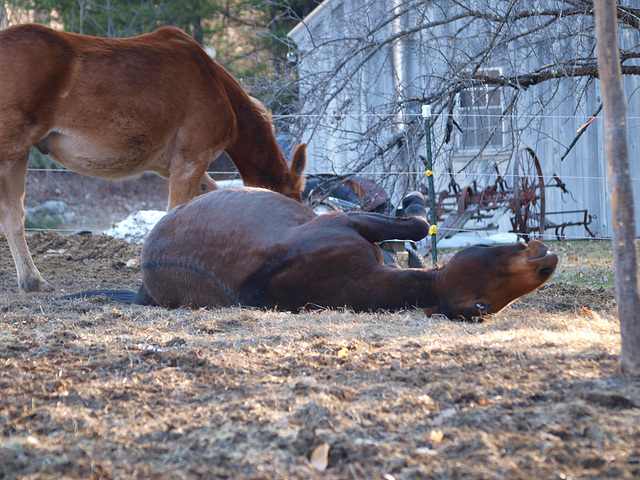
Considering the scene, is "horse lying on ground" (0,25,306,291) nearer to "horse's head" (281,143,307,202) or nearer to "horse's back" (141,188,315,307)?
"horse's head" (281,143,307,202)

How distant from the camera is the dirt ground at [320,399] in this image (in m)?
1.65

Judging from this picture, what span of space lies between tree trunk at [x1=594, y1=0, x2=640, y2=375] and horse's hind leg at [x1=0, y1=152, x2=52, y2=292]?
4.57 metres

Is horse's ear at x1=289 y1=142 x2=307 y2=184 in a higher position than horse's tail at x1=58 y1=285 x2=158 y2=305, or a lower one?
higher

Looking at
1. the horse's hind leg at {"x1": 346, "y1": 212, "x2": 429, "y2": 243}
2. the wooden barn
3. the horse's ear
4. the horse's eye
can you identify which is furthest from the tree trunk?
the horse's ear

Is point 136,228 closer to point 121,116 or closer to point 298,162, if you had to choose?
point 298,162

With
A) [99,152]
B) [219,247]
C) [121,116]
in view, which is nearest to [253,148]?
[121,116]

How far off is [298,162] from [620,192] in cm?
417

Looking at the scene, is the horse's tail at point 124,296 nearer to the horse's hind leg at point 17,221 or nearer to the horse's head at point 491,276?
the horse's hind leg at point 17,221

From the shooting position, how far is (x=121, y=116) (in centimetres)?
543

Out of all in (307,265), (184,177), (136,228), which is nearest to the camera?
(307,265)

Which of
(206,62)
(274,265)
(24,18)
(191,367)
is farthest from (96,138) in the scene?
(24,18)

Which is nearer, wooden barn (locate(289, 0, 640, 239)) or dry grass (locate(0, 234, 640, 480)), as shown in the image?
dry grass (locate(0, 234, 640, 480))

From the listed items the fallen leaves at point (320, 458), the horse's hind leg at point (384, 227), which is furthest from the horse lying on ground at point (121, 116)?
the fallen leaves at point (320, 458)

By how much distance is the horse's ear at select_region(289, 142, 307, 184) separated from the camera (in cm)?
611
